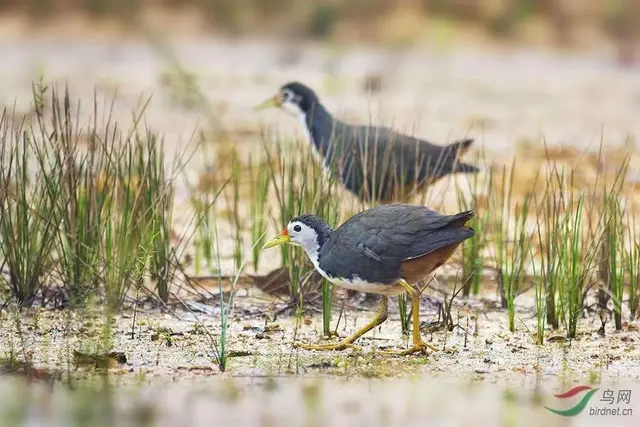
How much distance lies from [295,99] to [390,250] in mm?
3024

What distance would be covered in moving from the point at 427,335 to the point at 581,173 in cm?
317

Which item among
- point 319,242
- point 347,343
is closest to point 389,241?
point 319,242

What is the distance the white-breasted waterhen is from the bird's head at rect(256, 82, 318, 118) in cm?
267

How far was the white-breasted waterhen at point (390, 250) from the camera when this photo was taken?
15.6 feet

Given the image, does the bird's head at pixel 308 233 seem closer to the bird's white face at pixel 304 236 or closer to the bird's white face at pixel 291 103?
the bird's white face at pixel 304 236

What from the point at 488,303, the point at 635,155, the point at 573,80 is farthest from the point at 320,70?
the point at 488,303

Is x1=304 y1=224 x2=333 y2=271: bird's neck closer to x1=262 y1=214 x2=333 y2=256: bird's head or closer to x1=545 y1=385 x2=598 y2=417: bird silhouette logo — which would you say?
x1=262 y1=214 x2=333 y2=256: bird's head

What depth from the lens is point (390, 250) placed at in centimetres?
478

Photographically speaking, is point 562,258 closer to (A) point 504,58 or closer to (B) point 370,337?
(B) point 370,337

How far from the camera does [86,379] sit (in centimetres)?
445

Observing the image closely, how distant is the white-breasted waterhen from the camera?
4.75 meters

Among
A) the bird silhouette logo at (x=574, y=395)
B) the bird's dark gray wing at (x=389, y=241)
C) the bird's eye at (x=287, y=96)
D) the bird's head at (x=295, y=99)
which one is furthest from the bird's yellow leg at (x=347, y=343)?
the bird's eye at (x=287, y=96)

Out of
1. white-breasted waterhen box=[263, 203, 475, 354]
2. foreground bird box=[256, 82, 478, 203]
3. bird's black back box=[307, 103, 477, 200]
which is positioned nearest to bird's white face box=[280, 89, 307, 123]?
foreground bird box=[256, 82, 478, 203]

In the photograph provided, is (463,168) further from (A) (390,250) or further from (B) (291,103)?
(A) (390,250)
